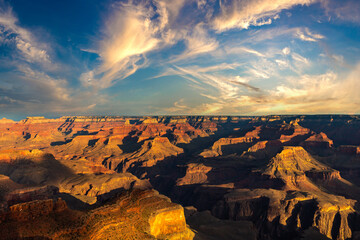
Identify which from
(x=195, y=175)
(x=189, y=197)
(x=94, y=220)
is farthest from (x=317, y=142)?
(x=94, y=220)

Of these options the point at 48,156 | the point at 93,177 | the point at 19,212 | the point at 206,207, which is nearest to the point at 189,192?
the point at 206,207

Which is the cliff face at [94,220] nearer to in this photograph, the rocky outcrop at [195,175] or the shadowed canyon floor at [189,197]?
the shadowed canyon floor at [189,197]

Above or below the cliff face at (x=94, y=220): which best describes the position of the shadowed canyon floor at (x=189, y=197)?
below

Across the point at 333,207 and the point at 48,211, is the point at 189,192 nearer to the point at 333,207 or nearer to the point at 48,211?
the point at 333,207

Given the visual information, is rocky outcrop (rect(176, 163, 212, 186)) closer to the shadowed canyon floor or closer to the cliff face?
the shadowed canyon floor

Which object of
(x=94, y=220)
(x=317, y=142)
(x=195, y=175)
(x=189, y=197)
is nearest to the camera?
(x=94, y=220)

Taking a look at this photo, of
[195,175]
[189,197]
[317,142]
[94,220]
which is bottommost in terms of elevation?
[189,197]

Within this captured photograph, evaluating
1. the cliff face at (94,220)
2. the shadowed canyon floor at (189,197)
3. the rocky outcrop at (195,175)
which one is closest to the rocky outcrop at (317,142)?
the shadowed canyon floor at (189,197)

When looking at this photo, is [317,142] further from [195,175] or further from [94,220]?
[94,220]
